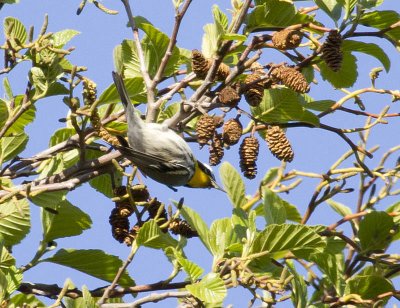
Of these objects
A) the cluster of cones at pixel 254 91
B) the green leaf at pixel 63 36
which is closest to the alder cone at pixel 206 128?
the cluster of cones at pixel 254 91

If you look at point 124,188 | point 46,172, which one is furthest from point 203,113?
point 46,172

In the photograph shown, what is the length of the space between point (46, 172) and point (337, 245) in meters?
1.28

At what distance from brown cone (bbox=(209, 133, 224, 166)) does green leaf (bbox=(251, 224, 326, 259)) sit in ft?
1.48

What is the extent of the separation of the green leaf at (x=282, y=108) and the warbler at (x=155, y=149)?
0.41m

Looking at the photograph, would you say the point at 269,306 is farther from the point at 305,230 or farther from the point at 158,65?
A: the point at 158,65

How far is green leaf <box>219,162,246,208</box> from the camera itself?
3873mm

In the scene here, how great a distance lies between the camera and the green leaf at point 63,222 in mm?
3596

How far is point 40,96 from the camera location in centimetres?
325

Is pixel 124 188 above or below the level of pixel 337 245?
above

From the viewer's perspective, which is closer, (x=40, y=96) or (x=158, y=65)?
(x=40, y=96)

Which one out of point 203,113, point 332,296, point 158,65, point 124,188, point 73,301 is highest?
point 158,65

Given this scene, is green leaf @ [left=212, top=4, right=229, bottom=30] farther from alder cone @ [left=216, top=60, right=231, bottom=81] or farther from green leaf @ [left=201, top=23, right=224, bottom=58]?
alder cone @ [left=216, top=60, right=231, bottom=81]

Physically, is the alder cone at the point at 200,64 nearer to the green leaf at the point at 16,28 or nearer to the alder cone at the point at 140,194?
the alder cone at the point at 140,194

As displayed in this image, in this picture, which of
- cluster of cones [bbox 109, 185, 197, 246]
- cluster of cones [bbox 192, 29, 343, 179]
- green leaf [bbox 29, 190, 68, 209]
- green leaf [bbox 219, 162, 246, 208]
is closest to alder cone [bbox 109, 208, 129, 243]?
cluster of cones [bbox 109, 185, 197, 246]
